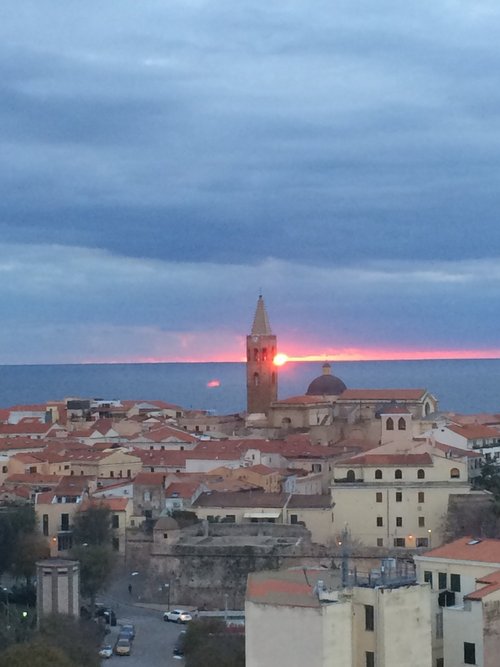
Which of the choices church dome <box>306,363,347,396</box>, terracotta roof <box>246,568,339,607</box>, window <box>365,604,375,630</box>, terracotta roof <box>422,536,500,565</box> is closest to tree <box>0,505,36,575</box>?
terracotta roof <box>422,536,500,565</box>

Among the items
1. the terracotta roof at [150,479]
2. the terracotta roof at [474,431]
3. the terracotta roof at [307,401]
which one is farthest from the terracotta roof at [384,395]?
the terracotta roof at [150,479]

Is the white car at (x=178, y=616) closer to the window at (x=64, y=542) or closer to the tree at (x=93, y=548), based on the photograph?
the tree at (x=93, y=548)

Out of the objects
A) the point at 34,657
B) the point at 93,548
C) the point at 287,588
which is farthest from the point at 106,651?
the point at 287,588

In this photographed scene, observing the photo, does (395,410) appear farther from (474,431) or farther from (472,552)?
(472,552)

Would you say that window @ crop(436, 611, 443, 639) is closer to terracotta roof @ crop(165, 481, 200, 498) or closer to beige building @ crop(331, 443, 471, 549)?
beige building @ crop(331, 443, 471, 549)

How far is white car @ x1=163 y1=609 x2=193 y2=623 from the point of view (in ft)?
120

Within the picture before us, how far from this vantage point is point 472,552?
27031 mm

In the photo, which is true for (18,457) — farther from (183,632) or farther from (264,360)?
(264,360)

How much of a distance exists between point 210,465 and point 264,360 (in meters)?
23.2

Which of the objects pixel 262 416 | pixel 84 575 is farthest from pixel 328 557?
pixel 262 416

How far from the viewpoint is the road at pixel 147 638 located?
3186 centimetres

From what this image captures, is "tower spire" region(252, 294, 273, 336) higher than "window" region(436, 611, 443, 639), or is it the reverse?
"tower spire" region(252, 294, 273, 336)

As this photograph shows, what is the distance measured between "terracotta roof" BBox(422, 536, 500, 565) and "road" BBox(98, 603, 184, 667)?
7497 mm

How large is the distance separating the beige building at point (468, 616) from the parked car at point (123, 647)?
30.5 feet
